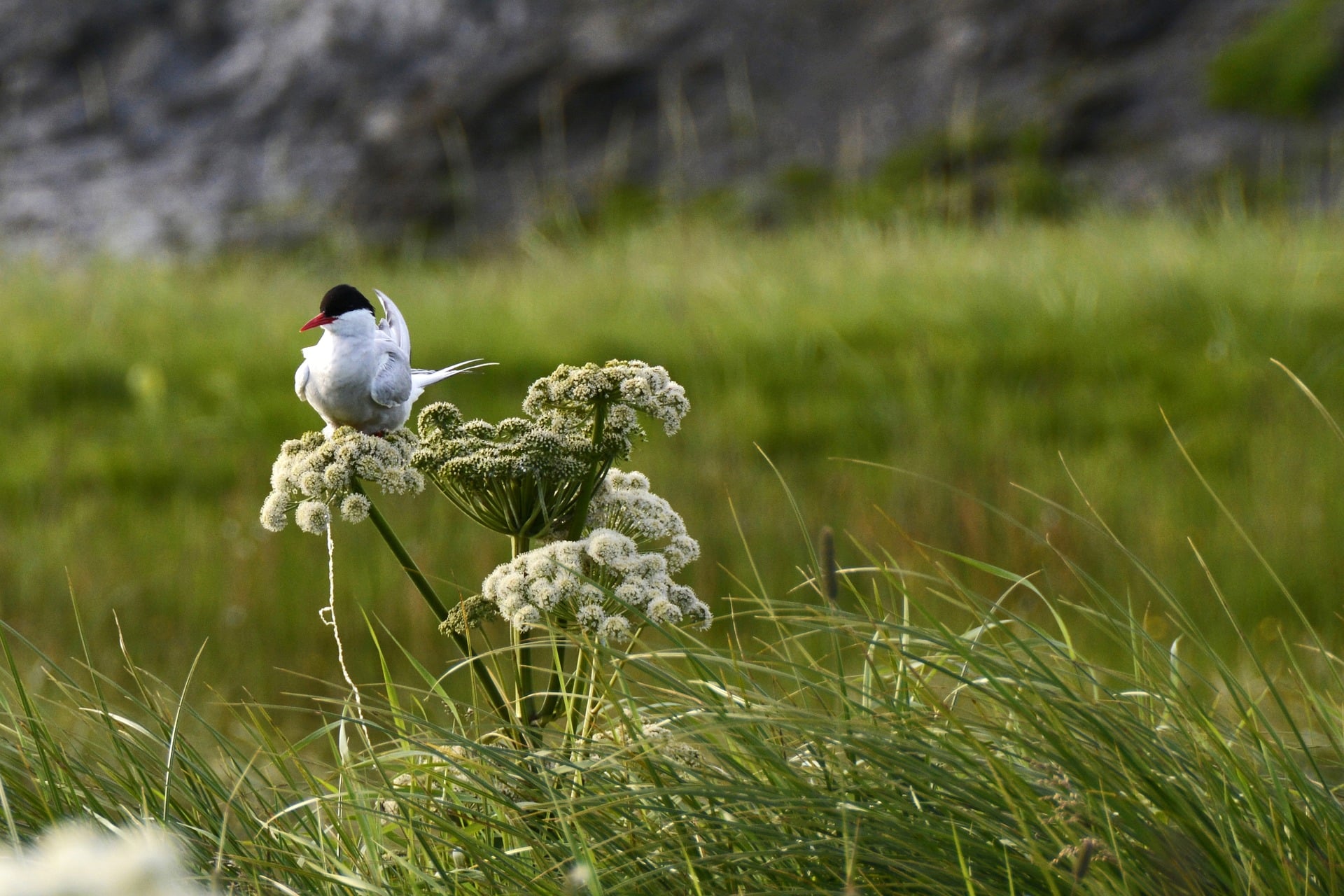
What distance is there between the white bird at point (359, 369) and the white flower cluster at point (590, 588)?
0.91ft

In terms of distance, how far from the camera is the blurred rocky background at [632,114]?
9562 millimetres

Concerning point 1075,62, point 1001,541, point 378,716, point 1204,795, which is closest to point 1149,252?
point 1001,541

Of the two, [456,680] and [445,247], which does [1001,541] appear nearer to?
[456,680]

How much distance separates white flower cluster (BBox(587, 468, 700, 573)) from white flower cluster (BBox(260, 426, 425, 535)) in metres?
0.27

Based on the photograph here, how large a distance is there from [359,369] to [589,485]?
35 centimetres

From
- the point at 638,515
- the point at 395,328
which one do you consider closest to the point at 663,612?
the point at 638,515

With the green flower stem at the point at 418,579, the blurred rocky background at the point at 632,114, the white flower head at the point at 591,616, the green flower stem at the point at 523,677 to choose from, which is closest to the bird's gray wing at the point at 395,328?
the green flower stem at the point at 418,579

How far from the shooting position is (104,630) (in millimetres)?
4477

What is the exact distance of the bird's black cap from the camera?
159 centimetres

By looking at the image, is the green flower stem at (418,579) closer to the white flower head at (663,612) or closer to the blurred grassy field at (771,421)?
the white flower head at (663,612)

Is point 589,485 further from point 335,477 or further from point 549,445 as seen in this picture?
point 335,477

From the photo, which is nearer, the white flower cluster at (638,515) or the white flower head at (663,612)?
the white flower head at (663,612)

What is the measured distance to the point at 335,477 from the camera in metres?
1.49

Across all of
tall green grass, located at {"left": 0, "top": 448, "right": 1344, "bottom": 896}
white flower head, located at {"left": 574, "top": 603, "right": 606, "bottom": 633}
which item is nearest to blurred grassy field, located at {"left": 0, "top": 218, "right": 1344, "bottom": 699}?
tall green grass, located at {"left": 0, "top": 448, "right": 1344, "bottom": 896}
